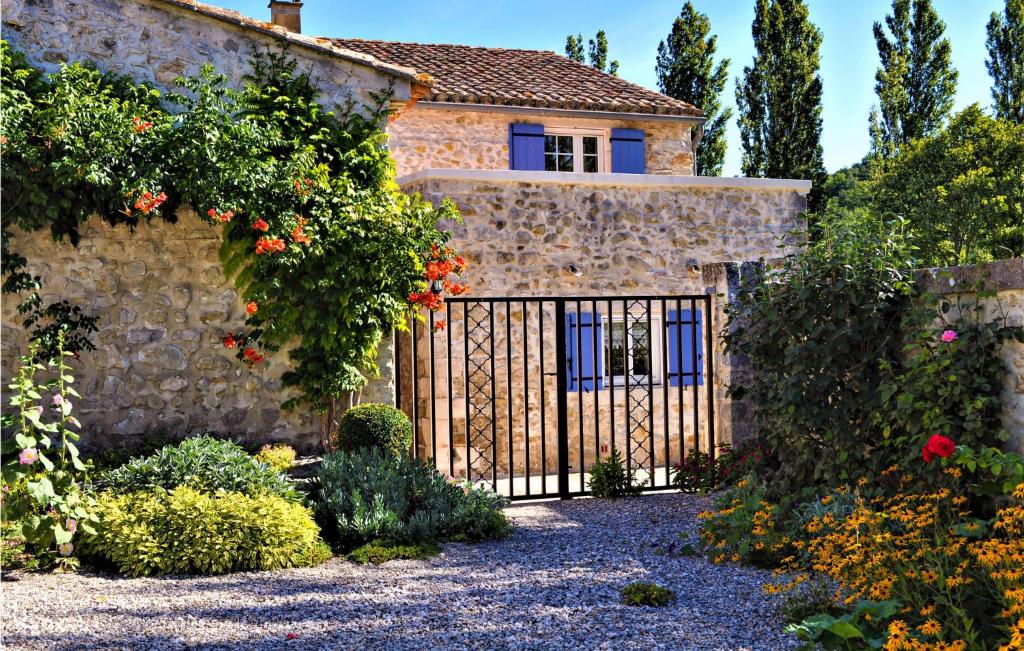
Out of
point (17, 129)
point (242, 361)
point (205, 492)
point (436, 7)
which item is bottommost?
point (205, 492)

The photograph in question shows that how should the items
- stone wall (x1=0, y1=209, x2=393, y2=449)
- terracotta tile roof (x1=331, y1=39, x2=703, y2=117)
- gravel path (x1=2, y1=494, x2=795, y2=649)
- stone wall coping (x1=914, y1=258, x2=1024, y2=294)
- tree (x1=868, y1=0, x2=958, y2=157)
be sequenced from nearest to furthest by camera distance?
gravel path (x1=2, y1=494, x2=795, y2=649) < stone wall coping (x1=914, y1=258, x2=1024, y2=294) < stone wall (x1=0, y1=209, x2=393, y2=449) < terracotta tile roof (x1=331, y1=39, x2=703, y2=117) < tree (x1=868, y1=0, x2=958, y2=157)

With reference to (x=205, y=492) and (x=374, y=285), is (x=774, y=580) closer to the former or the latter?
(x=205, y=492)

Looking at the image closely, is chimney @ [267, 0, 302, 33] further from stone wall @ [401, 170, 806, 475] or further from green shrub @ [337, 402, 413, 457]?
green shrub @ [337, 402, 413, 457]

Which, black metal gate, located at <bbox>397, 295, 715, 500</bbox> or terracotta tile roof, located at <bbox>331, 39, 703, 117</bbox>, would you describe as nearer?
black metal gate, located at <bbox>397, 295, 715, 500</bbox>

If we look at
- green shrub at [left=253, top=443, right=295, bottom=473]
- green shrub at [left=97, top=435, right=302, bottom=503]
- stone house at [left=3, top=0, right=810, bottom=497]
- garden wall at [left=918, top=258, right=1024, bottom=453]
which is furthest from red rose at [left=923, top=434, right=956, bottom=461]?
green shrub at [left=253, top=443, right=295, bottom=473]

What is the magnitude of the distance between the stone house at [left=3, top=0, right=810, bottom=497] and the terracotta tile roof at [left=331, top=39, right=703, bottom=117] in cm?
5

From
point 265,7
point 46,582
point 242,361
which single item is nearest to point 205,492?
point 46,582

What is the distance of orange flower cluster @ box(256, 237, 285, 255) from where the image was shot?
710 cm

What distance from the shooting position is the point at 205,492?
5.61 meters

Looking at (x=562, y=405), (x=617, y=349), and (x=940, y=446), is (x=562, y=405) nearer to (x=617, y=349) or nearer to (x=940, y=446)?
(x=617, y=349)

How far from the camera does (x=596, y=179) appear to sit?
9836 millimetres

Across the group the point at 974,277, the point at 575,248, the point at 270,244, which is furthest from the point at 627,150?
the point at 974,277

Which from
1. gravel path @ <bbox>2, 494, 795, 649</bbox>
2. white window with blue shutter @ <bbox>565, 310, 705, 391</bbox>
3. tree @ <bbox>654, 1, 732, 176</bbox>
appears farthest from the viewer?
tree @ <bbox>654, 1, 732, 176</bbox>

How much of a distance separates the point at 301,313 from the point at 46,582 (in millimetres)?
3305
